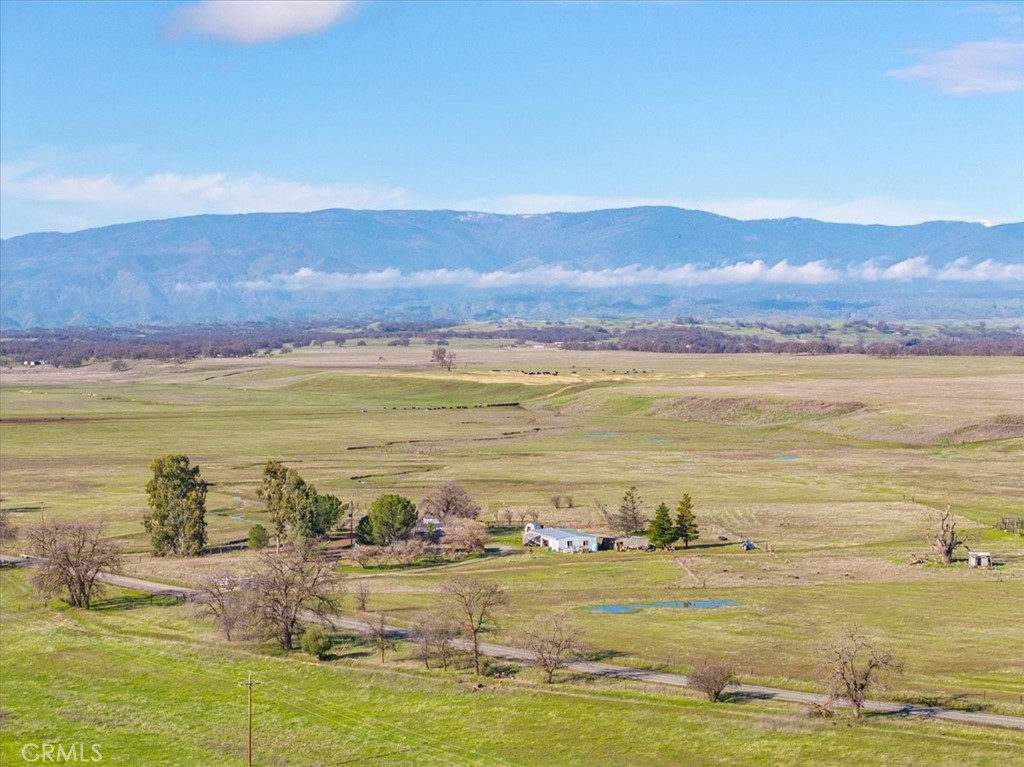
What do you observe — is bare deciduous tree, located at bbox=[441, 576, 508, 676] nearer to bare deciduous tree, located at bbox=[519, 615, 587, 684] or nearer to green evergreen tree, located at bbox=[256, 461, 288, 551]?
bare deciduous tree, located at bbox=[519, 615, 587, 684]

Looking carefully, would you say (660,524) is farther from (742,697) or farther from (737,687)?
(742,697)

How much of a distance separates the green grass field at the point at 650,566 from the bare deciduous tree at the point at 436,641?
2091mm

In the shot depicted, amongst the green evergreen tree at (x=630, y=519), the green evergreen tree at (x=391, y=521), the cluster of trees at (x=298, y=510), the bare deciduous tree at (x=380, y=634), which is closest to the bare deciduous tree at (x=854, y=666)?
the bare deciduous tree at (x=380, y=634)

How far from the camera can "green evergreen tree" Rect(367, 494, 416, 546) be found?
3861 inches

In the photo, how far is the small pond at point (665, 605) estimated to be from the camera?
7750 centimetres

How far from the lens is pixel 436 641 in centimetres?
6719

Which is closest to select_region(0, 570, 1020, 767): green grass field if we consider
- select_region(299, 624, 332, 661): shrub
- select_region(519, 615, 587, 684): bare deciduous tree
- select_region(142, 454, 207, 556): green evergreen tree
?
select_region(299, 624, 332, 661): shrub

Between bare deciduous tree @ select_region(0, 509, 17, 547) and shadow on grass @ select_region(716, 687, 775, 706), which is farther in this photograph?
bare deciduous tree @ select_region(0, 509, 17, 547)

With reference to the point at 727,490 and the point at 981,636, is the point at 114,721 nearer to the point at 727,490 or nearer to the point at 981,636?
the point at 981,636

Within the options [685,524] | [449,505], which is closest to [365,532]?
[449,505]

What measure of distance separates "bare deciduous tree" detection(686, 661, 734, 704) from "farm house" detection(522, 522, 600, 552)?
126 ft

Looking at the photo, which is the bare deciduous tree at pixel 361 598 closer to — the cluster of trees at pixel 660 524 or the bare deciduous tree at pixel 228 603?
the bare deciduous tree at pixel 228 603

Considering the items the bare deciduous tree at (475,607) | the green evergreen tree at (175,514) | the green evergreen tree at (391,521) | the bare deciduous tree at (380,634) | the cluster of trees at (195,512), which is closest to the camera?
the bare deciduous tree at (475,607)

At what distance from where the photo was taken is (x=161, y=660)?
69875mm
